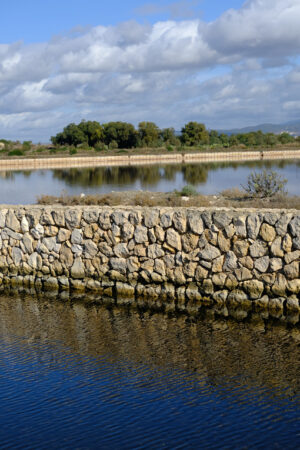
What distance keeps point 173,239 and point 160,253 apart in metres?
0.36

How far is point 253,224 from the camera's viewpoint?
9.35m

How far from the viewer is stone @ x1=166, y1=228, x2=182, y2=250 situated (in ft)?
33.0

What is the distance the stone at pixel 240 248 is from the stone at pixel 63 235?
3.31m

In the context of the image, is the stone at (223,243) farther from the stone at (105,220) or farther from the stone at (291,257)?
the stone at (105,220)

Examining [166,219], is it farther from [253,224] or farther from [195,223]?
[253,224]

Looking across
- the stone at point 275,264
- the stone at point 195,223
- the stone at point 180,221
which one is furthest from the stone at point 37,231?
the stone at point 275,264

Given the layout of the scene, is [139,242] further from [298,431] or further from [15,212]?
[298,431]

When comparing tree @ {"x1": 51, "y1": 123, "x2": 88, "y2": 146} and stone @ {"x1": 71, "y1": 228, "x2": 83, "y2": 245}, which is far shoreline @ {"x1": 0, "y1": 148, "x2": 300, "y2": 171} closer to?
tree @ {"x1": 51, "y1": 123, "x2": 88, "y2": 146}

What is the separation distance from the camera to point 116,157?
6291 centimetres

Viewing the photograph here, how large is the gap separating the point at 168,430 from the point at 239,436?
666 millimetres

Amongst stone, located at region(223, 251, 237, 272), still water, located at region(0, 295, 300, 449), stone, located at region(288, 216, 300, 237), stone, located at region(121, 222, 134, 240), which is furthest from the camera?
stone, located at region(121, 222, 134, 240)

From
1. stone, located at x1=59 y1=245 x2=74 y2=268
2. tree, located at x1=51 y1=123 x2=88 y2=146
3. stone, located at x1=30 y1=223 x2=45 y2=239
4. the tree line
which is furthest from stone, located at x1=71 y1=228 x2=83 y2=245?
tree, located at x1=51 y1=123 x2=88 y2=146

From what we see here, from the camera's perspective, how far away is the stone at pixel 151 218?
1025cm

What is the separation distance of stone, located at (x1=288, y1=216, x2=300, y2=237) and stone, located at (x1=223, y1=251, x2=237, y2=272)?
3.36 feet
